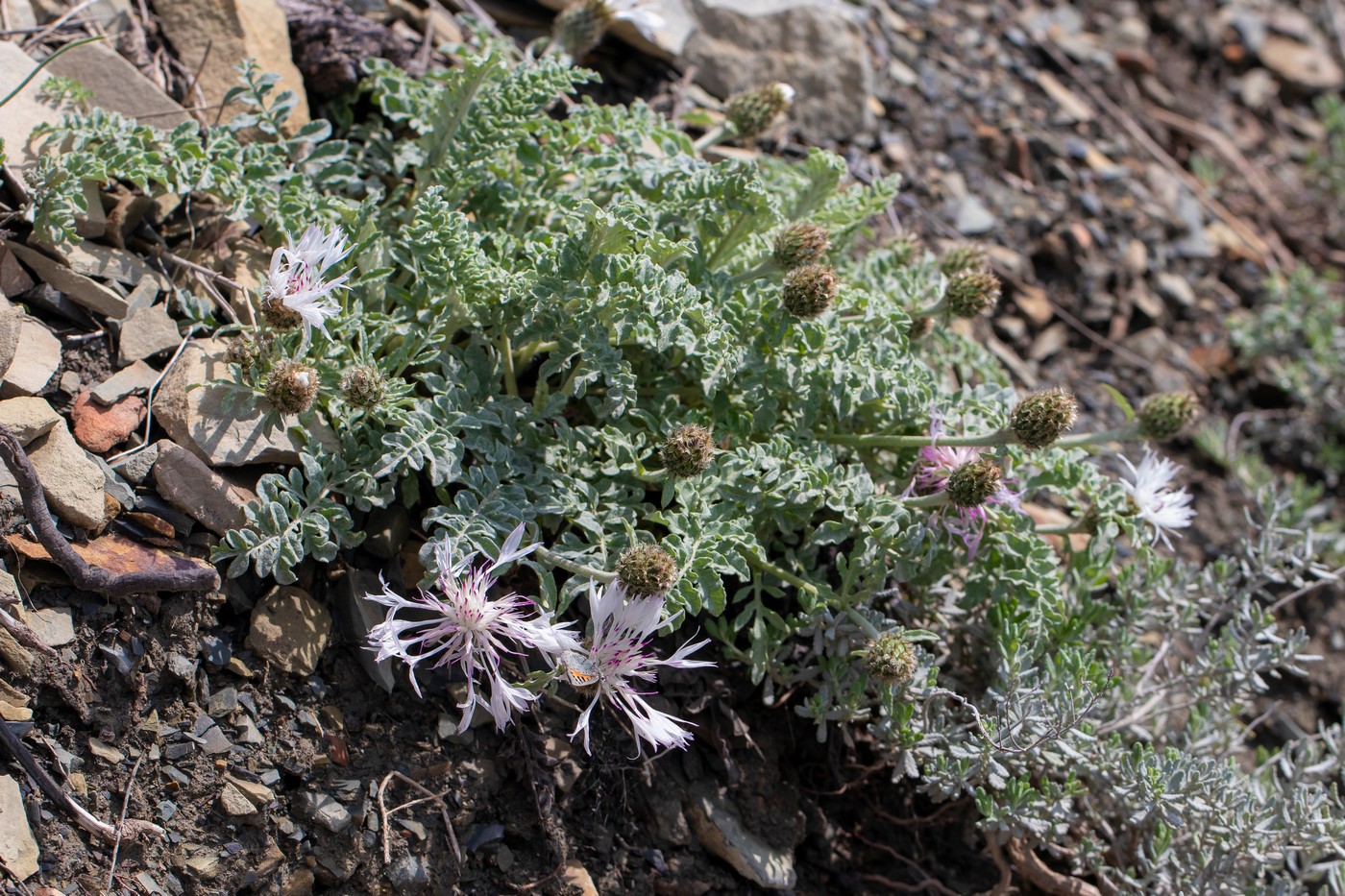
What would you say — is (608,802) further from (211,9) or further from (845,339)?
(211,9)

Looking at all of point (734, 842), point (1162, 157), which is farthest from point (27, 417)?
point (1162, 157)

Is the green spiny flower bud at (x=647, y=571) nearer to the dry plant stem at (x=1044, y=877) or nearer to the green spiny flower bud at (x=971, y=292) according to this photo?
the green spiny flower bud at (x=971, y=292)

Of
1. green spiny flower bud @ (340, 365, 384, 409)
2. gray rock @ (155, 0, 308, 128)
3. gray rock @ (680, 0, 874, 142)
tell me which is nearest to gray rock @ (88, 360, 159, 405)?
green spiny flower bud @ (340, 365, 384, 409)

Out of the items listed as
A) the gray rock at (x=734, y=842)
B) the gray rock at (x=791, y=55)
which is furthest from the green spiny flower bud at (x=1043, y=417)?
the gray rock at (x=791, y=55)

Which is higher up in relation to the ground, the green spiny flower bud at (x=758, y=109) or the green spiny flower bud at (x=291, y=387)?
the green spiny flower bud at (x=758, y=109)

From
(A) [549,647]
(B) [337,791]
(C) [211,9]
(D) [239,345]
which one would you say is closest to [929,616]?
(A) [549,647]
